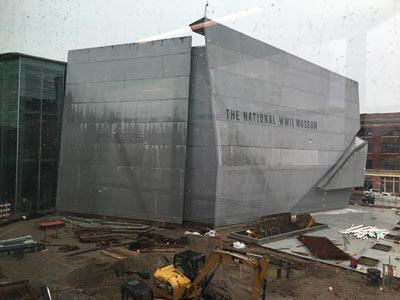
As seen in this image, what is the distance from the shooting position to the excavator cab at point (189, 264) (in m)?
7.73

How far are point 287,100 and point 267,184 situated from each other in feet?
18.3

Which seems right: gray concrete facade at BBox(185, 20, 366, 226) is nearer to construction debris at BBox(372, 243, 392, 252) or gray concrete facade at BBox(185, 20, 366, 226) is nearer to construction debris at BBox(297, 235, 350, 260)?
construction debris at BBox(297, 235, 350, 260)

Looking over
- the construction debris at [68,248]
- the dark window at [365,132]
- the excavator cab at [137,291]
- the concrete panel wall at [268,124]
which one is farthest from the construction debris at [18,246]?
the dark window at [365,132]

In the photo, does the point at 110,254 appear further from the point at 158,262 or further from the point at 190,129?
the point at 190,129

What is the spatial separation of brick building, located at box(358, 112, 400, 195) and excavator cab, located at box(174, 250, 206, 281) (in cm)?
1360

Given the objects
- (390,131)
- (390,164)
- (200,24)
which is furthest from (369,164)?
(200,24)

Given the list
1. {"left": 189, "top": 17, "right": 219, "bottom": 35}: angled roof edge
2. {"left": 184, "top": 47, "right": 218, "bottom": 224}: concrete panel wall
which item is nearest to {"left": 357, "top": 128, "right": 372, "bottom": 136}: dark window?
{"left": 184, "top": 47, "right": 218, "bottom": 224}: concrete panel wall

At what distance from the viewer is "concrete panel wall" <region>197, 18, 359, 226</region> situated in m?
16.6

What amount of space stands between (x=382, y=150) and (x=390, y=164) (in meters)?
1.25

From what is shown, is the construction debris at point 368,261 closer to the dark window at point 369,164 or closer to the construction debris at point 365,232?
the construction debris at point 365,232

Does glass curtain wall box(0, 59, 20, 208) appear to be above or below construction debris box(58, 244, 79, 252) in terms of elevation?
above

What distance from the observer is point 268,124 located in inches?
725

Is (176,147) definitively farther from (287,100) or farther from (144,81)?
(287,100)

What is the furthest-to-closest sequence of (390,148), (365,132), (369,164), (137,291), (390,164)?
(369,164), (365,132), (390,164), (390,148), (137,291)
